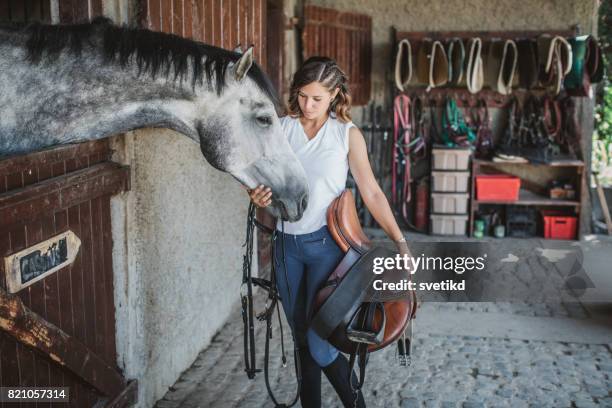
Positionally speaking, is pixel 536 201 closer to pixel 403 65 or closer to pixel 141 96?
pixel 403 65

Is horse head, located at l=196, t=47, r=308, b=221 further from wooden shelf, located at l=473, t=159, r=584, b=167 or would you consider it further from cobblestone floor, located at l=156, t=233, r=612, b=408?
wooden shelf, located at l=473, t=159, r=584, b=167

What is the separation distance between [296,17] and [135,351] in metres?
4.95

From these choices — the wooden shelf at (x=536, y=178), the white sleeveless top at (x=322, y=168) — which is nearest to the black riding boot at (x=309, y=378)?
the white sleeveless top at (x=322, y=168)

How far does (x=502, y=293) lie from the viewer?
5789 millimetres

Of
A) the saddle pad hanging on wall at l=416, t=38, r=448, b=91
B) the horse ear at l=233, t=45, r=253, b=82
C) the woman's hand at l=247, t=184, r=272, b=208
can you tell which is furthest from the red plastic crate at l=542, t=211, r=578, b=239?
the horse ear at l=233, t=45, r=253, b=82

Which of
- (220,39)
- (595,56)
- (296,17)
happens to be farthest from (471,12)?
(220,39)

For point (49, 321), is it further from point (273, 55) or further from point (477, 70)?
point (477, 70)

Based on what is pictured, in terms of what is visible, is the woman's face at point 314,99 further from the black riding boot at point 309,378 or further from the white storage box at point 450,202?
the white storage box at point 450,202

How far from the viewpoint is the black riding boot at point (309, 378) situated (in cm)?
292

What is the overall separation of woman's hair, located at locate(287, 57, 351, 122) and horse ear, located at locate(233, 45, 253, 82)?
0.28 meters

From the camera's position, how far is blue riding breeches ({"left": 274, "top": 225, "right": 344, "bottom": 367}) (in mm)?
2777

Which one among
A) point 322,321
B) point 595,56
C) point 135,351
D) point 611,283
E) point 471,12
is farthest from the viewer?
point 471,12

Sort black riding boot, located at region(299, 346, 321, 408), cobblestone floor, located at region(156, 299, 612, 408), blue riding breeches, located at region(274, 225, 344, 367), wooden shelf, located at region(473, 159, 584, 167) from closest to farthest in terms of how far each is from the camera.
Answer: blue riding breeches, located at region(274, 225, 344, 367), black riding boot, located at region(299, 346, 321, 408), cobblestone floor, located at region(156, 299, 612, 408), wooden shelf, located at region(473, 159, 584, 167)

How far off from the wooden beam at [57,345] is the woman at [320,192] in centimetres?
89
